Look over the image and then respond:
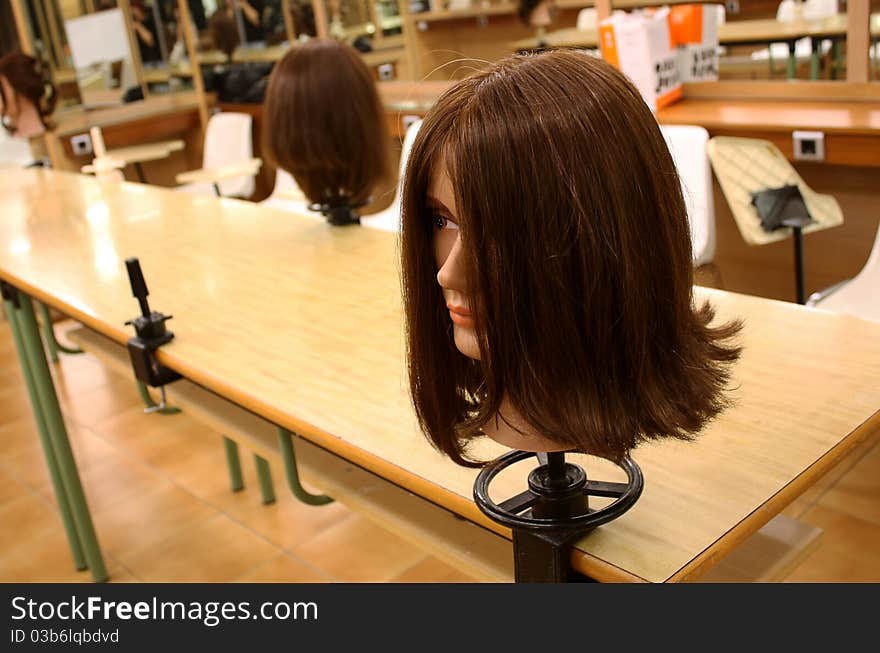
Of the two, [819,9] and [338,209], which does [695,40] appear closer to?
[819,9]

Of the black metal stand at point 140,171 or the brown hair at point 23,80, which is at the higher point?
the brown hair at point 23,80

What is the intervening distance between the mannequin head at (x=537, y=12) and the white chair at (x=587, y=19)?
0.12 meters

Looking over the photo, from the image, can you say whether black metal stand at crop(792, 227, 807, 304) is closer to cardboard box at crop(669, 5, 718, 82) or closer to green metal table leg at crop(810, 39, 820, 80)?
green metal table leg at crop(810, 39, 820, 80)

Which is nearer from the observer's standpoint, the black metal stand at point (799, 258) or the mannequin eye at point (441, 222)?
the mannequin eye at point (441, 222)

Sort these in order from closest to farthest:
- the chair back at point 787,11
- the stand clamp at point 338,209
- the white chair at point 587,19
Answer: the stand clamp at point 338,209 < the chair back at point 787,11 < the white chair at point 587,19

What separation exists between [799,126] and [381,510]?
2.06m

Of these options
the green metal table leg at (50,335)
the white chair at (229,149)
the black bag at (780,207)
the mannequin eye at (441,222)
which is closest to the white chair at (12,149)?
the white chair at (229,149)

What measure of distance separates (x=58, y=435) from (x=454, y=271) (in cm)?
203

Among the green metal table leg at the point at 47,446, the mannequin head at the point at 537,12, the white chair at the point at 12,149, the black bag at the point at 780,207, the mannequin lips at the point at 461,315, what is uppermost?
the mannequin head at the point at 537,12

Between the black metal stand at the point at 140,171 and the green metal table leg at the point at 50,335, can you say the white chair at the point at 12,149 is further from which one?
the green metal table leg at the point at 50,335

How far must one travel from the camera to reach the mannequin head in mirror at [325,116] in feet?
7.45

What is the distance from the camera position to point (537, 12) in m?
4.01

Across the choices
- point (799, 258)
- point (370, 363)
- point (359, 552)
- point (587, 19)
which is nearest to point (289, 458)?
point (370, 363)

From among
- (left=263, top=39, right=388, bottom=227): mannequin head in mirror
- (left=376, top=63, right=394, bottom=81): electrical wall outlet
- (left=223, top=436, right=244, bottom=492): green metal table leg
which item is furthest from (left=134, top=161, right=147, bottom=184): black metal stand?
(left=263, top=39, right=388, bottom=227): mannequin head in mirror
